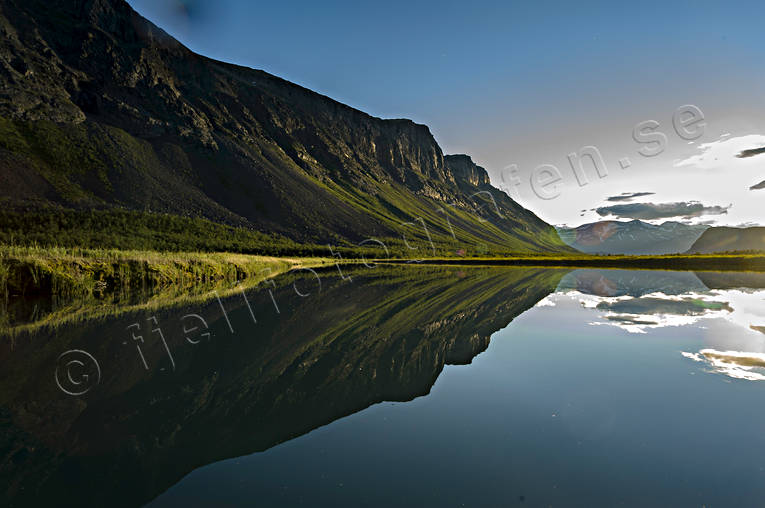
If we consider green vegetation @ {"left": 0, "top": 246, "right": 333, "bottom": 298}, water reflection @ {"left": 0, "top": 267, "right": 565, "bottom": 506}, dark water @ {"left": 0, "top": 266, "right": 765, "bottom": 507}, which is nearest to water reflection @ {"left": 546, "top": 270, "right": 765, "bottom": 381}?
dark water @ {"left": 0, "top": 266, "right": 765, "bottom": 507}

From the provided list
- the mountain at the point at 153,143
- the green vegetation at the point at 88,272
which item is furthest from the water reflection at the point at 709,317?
the mountain at the point at 153,143

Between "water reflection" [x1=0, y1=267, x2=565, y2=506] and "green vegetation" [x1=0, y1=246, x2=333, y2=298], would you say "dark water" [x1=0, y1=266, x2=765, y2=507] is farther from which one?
"green vegetation" [x1=0, y1=246, x2=333, y2=298]

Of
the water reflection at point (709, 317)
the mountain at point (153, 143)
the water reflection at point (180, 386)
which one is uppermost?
the mountain at point (153, 143)

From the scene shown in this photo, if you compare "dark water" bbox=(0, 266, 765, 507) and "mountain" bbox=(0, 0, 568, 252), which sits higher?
"mountain" bbox=(0, 0, 568, 252)

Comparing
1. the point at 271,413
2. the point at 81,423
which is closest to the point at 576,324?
the point at 271,413

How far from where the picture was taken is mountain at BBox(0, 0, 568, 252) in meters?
73.5

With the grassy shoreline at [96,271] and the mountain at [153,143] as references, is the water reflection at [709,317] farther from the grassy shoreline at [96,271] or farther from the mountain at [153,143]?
the mountain at [153,143]

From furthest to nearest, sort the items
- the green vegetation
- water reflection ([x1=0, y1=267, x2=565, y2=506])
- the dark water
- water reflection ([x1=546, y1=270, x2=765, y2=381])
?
the green vegetation < water reflection ([x1=546, y1=270, x2=765, y2=381]) < water reflection ([x1=0, y1=267, x2=565, y2=506]) < the dark water

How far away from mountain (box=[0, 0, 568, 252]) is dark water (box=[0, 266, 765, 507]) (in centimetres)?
5799

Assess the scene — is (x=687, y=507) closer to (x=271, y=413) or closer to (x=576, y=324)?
(x=271, y=413)

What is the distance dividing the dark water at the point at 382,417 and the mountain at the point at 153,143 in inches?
2283

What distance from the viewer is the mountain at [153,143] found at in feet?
241

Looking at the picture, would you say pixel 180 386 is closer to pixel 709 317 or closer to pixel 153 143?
pixel 709 317

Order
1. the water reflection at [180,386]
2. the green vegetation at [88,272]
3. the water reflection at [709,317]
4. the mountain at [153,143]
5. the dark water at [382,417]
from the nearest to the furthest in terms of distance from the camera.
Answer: the dark water at [382,417]
the water reflection at [180,386]
the water reflection at [709,317]
the green vegetation at [88,272]
the mountain at [153,143]
